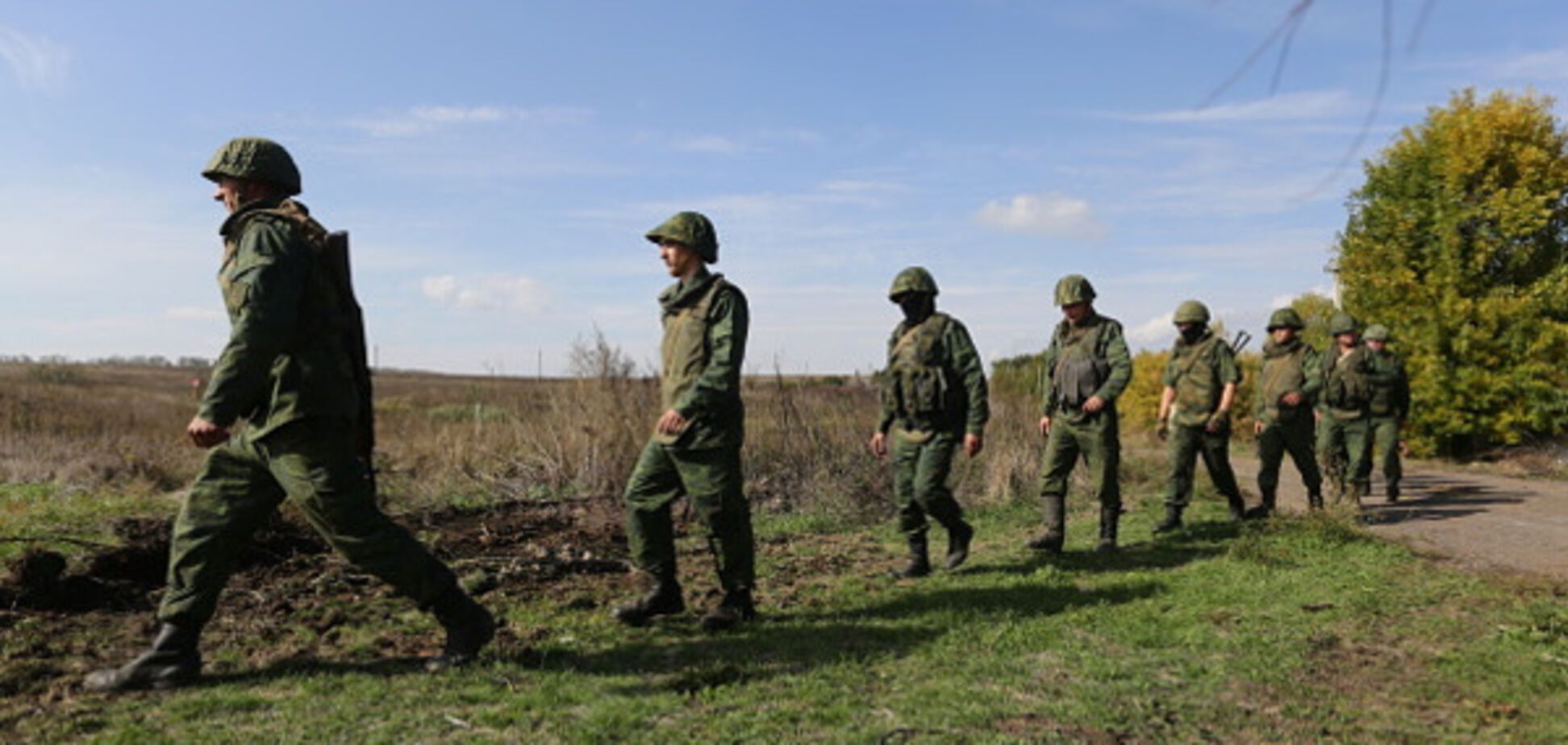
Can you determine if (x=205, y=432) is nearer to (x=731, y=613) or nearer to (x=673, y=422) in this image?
(x=673, y=422)

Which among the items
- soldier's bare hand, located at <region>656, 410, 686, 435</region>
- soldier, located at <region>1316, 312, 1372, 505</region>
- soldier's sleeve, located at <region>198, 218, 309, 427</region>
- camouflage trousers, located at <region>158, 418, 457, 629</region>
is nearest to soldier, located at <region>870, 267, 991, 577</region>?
soldier's bare hand, located at <region>656, 410, 686, 435</region>

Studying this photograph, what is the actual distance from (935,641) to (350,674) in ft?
8.34

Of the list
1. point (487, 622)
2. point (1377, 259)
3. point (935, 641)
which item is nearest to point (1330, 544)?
point (935, 641)

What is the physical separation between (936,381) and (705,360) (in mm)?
1945

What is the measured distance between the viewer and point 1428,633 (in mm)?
4902

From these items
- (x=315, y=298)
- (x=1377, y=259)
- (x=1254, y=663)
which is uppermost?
(x=1377, y=259)

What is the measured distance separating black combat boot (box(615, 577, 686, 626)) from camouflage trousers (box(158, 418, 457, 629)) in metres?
1.18

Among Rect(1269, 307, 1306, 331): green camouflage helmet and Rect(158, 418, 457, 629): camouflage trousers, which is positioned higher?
Rect(1269, 307, 1306, 331): green camouflage helmet

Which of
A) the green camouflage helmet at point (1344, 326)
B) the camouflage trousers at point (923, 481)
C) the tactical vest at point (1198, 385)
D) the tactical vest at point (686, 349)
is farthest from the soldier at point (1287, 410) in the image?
the tactical vest at point (686, 349)

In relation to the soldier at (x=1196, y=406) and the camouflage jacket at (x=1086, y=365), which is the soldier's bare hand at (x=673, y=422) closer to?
the camouflage jacket at (x=1086, y=365)

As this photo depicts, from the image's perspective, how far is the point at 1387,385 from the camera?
9.98 metres

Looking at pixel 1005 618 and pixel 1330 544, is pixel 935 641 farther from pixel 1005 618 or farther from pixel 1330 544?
pixel 1330 544

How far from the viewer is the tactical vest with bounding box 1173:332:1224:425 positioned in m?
8.59

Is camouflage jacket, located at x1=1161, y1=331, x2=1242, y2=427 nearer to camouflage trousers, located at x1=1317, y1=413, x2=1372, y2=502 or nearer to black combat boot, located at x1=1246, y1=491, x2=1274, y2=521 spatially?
black combat boot, located at x1=1246, y1=491, x2=1274, y2=521
